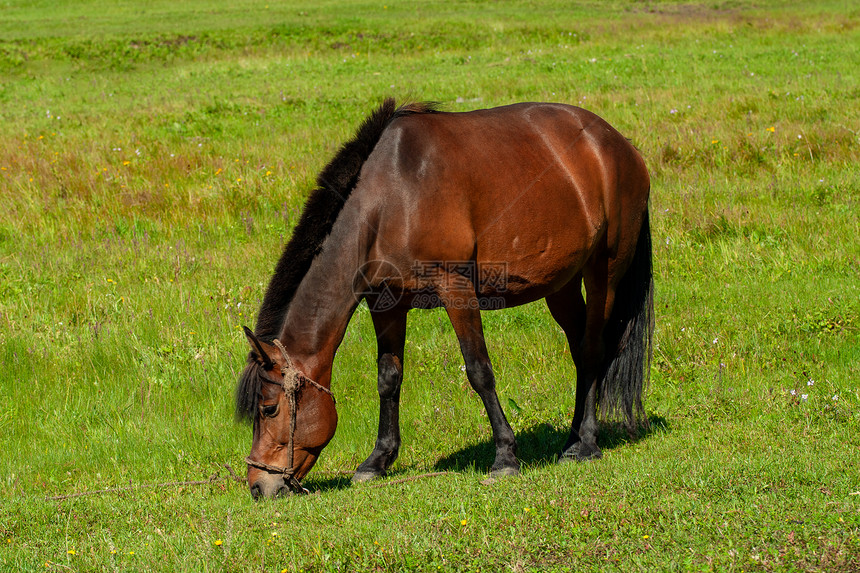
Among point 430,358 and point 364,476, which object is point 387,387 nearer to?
point 364,476

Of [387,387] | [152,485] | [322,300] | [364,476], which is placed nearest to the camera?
[322,300]

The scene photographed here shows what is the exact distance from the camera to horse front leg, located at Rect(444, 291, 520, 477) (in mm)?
5121

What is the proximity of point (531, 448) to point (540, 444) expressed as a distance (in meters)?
0.16

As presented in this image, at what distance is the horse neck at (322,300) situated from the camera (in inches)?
193

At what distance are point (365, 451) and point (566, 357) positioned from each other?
217cm

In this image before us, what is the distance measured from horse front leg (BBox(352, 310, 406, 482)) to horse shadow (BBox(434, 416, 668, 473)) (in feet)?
1.31

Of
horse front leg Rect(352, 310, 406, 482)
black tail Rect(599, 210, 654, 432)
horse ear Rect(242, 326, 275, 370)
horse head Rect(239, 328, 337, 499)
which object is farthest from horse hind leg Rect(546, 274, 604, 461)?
horse ear Rect(242, 326, 275, 370)

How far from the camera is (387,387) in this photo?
5699 millimetres

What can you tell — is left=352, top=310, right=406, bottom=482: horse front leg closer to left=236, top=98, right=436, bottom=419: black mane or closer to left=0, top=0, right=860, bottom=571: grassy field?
left=0, top=0, right=860, bottom=571: grassy field

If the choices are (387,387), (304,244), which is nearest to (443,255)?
(304,244)

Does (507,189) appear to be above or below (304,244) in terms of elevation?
above

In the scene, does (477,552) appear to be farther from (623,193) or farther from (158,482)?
(623,193)

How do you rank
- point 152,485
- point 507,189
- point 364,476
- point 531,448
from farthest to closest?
point 531,448
point 364,476
point 152,485
point 507,189

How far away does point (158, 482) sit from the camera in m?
5.63
